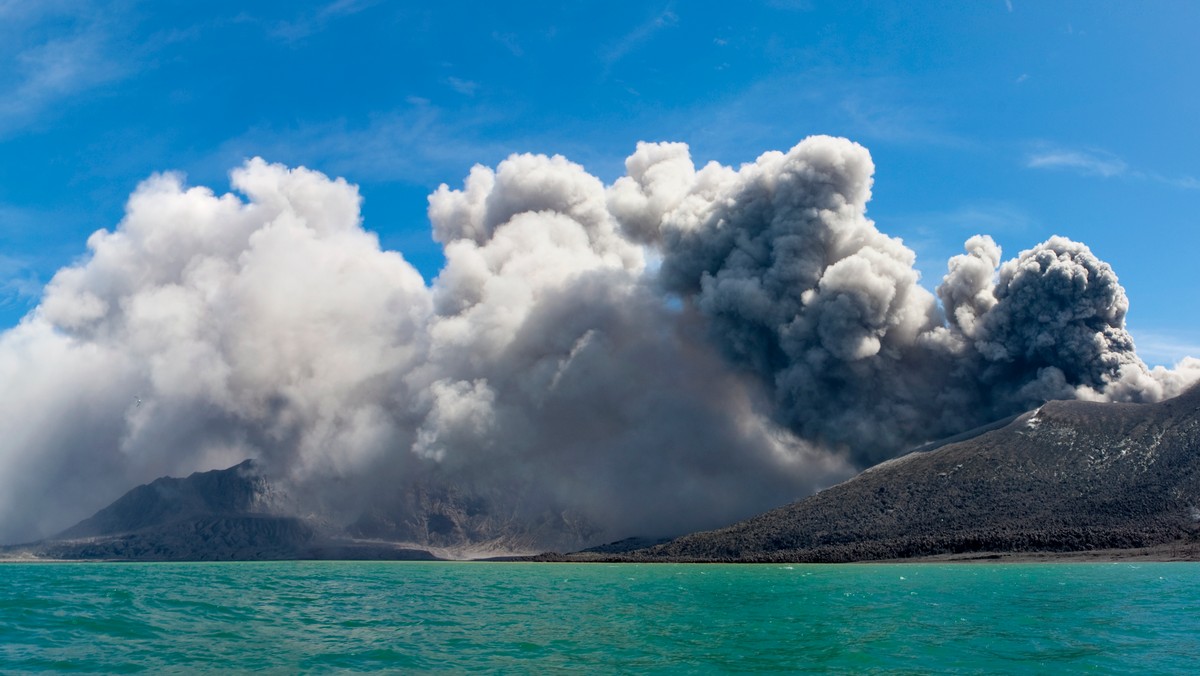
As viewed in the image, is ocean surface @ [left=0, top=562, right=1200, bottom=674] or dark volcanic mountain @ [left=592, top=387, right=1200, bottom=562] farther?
dark volcanic mountain @ [left=592, top=387, right=1200, bottom=562]

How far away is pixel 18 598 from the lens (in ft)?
227

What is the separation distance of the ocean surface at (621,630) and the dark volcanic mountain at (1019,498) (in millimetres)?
72376

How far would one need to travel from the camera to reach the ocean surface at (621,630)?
126 ft

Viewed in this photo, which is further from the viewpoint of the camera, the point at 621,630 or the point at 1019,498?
the point at 1019,498

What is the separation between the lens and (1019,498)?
170 m

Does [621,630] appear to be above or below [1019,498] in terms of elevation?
below

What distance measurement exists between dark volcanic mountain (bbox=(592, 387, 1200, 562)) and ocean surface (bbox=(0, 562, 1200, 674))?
237ft

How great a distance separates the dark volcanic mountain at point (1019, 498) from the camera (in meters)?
151

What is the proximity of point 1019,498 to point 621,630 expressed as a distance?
5577 inches

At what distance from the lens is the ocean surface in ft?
126

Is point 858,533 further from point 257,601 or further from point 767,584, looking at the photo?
point 257,601

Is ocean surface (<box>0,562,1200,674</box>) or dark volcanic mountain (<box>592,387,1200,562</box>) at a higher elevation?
dark volcanic mountain (<box>592,387,1200,562</box>)

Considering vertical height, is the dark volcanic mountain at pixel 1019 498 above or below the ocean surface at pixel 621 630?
above

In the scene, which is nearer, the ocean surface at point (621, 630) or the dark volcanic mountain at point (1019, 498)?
the ocean surface at point (621, 630)
